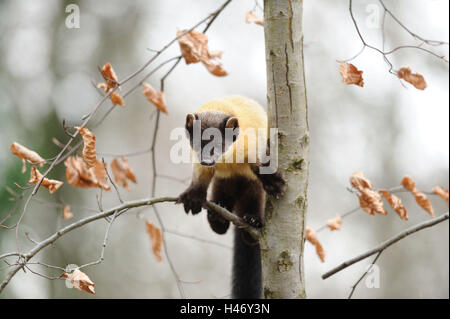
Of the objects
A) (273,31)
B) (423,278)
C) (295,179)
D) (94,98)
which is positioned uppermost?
(94,98)

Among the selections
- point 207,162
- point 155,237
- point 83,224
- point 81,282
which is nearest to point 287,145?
point 207,162

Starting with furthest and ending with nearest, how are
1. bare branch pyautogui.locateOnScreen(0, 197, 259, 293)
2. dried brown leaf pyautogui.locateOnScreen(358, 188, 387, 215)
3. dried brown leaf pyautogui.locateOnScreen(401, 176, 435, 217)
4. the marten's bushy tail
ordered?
the marten's bushy tail → dried brown leaf pyautogui.locateOnScreen(401, 176, 435, 217) → dried brown leaf pyautogui.locateOnScreen(358, 188, 387, 215) → bare branch pyautogui.locateOnScreen(0, 197, 259, 293)

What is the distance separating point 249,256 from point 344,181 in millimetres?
4785

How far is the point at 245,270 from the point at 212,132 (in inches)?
47.8

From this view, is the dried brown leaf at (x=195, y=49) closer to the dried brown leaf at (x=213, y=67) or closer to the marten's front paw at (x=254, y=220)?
the dried brown leaf at (x=213, y=67)

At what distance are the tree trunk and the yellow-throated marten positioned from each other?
1.02 feet

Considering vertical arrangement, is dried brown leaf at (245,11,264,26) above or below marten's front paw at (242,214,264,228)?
above

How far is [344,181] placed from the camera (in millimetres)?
7965

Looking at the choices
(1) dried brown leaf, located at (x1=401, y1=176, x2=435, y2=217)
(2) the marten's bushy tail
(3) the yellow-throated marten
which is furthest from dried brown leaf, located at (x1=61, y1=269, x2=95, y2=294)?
(1) dried brown leaf, located at (x1=401, y1=176, x2=435, y2=217)

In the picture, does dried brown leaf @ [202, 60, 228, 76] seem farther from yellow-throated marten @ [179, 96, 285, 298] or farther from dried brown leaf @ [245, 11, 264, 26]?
dried brown leaf @ [245, 11, 264, 26]

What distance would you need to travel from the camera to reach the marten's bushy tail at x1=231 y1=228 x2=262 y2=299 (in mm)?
3518
